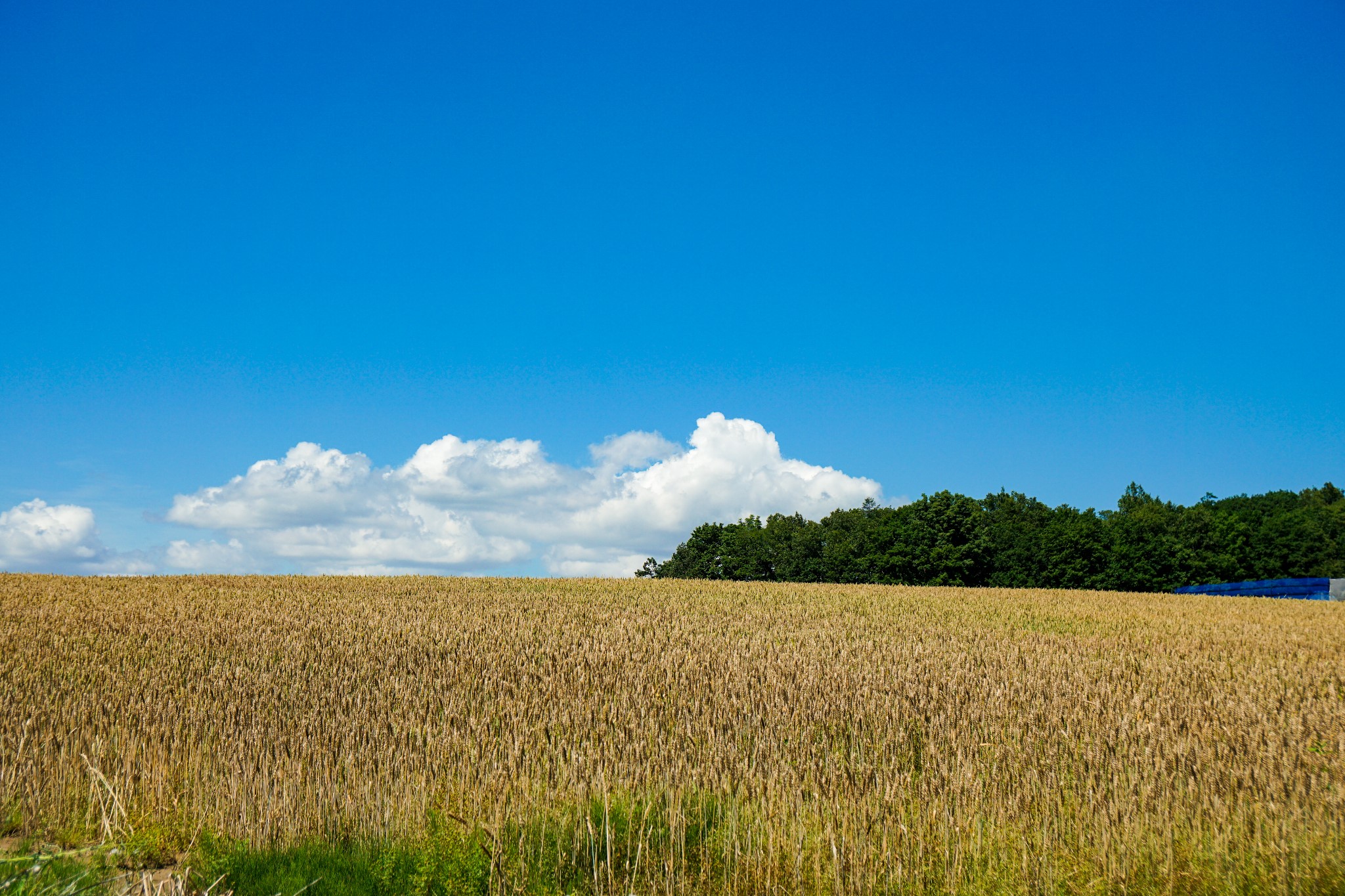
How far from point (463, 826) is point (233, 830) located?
168 cm

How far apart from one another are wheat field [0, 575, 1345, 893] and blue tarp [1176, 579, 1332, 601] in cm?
3535

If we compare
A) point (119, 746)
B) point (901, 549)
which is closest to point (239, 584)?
point (119, 746)

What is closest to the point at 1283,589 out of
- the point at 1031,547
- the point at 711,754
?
the point at 1031,547

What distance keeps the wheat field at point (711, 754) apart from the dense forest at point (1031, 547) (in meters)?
61.4

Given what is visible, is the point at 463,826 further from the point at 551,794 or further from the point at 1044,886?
the point at 1044,886

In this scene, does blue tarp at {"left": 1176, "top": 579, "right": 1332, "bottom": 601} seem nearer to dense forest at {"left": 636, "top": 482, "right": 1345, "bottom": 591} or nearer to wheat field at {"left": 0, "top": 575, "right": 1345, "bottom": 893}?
dense forest at {"left": 636, "top": 482, "right": 1345, "bottom": 591}

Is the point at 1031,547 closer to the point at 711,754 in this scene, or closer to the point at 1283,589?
the point at 1283,589

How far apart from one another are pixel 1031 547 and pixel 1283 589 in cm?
3354

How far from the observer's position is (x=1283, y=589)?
46812 mm

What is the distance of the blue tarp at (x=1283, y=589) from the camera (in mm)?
43372

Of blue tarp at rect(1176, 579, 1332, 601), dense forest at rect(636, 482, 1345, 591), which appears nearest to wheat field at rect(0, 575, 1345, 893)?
blue tarp at rect(1176, 579, 1332, 601)

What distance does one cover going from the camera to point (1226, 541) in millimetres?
84875

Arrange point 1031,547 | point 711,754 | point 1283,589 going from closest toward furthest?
point 711,754, point 1283,589, point 1031,547

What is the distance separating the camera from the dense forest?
243 ft
